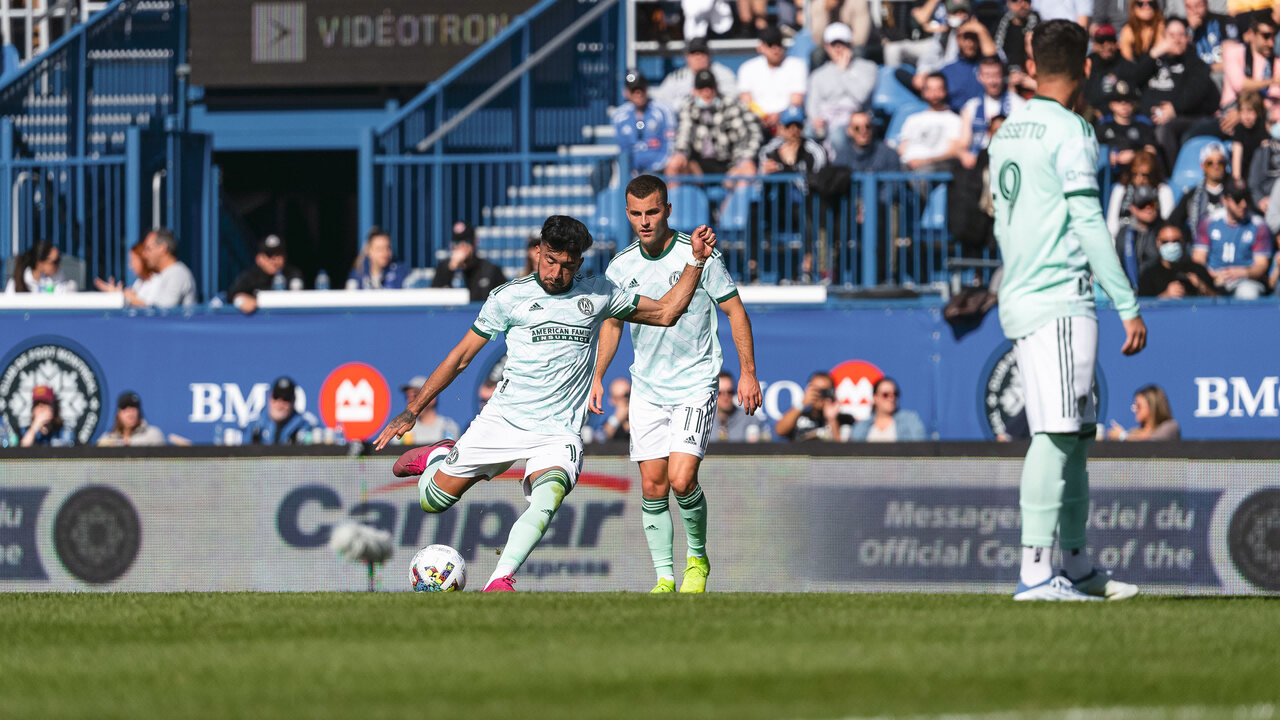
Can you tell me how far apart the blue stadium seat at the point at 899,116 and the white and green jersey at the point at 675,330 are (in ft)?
25.5

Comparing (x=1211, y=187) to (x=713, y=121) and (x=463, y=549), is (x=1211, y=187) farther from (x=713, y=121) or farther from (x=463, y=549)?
(x=463, y=549)

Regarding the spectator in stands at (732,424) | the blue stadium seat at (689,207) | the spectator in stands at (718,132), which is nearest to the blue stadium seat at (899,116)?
the spectator in stands at (718,132)

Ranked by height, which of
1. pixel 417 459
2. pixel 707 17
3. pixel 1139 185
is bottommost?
pixel 417 459

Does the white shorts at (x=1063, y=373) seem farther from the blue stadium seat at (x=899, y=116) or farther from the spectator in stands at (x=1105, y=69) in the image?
the blue stadium seat at (x=899, y=116)

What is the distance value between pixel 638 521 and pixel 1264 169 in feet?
21.5

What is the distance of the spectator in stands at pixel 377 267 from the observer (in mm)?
17797

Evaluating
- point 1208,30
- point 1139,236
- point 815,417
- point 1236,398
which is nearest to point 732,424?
point 815,417

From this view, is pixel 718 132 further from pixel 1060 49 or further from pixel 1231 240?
pixel 1060 49

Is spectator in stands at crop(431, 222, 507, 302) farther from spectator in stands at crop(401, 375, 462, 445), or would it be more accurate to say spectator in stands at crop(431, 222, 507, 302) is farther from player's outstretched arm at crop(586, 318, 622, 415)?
player's outstretched arm at crop(586, 318, 622, 415)

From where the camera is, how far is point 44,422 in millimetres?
17141

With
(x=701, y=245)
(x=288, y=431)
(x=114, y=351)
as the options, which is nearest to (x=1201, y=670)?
(x=701, y=245)

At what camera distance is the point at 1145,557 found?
516 inches

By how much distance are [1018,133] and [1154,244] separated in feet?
27.1

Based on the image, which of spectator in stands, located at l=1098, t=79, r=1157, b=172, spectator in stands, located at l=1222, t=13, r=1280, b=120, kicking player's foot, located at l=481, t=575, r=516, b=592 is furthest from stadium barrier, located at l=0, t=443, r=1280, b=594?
spectator in stands, located at l=1222, t=13, r=1280, b=120
